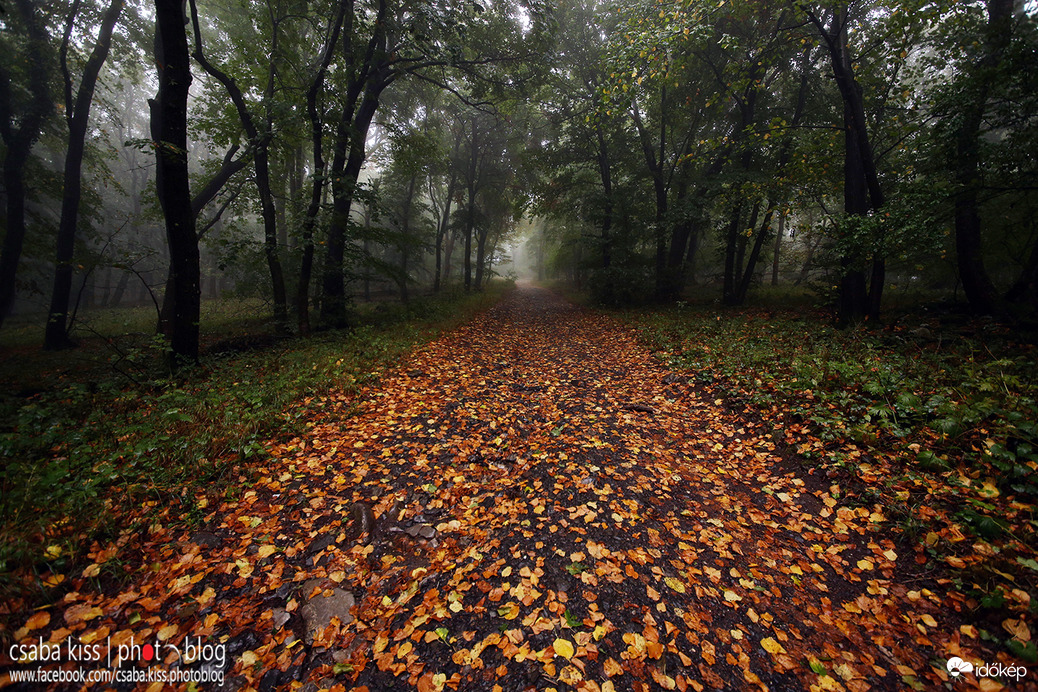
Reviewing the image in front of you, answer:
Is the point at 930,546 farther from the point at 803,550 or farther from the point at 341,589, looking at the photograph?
the point at 341,589

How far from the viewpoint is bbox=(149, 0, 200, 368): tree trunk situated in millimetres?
5500

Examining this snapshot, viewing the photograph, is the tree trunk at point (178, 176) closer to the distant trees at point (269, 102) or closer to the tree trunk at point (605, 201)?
the distant trees at point (269, 102)

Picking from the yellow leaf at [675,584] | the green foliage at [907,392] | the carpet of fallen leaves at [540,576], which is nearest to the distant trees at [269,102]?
the carpet of fallen leaves at [540,576]

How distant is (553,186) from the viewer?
55.9 feet

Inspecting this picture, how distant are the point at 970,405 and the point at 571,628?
16.7 feet

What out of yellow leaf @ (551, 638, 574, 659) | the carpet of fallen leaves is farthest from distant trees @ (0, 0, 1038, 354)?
yellow leaf @ (551, 638, 574, 659)

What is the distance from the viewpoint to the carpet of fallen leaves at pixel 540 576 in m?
2.27

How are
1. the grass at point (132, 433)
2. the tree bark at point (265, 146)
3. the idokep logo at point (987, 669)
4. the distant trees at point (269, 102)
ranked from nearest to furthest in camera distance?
the idokep logo at point (987, 669) → the grass at point (132, 433) → the tree bark at point (265, 146) → the distant trees at point (269, 102)

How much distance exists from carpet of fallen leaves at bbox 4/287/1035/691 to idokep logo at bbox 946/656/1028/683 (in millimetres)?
45

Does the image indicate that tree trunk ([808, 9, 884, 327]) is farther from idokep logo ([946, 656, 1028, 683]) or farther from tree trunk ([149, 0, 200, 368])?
tree trunk ([149, 0, 200, 368])

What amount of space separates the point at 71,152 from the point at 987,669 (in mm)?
19479

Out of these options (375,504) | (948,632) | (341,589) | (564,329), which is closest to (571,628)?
(341,589)

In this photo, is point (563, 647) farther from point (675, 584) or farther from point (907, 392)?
point (907, 392)

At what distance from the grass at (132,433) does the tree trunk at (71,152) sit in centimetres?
264
